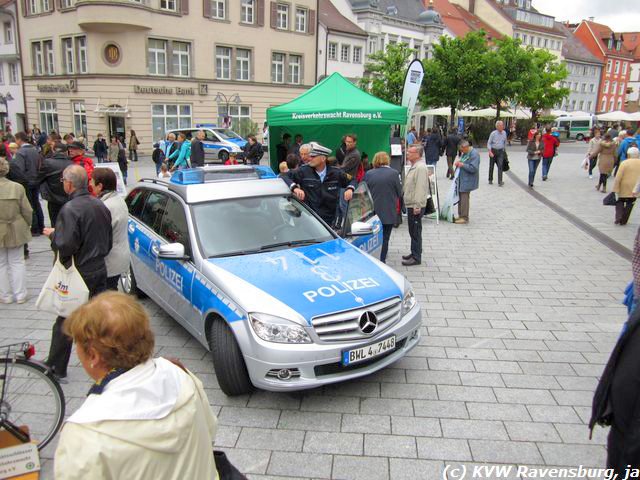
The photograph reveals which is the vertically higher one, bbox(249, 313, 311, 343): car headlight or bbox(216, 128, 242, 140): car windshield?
Answer: bbox(216, 128, 242, 140): car windshield

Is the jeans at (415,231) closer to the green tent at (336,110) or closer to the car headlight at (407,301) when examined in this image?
the green tent at (336,110)

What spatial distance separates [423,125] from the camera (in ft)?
185

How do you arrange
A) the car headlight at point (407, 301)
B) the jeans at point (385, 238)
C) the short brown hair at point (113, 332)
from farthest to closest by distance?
1. the jeans at point (385, 238)
2. the car headlight at point (407, 301)
3. the short brown hair at point (113, 332)

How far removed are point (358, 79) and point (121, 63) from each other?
2124 centimetres

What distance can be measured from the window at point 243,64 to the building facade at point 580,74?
55133 millimetres

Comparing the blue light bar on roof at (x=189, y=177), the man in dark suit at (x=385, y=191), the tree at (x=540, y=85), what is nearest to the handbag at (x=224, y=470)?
the blue light bar on roof at (x=189, y=177)

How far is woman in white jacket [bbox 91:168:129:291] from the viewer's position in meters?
4.84

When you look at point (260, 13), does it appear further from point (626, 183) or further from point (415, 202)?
point (415, 202)

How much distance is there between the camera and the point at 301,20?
3800 centimetres

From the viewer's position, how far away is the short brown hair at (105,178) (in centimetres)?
481

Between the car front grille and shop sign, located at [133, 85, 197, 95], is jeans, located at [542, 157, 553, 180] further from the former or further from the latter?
shop sign, located at [133, 85, 197, 95]

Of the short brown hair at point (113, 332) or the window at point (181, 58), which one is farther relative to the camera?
the window at point (181, 58)

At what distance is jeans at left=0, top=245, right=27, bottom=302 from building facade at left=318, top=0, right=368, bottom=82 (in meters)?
35.0


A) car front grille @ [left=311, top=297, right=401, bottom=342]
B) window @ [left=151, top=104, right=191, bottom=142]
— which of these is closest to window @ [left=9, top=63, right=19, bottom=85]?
window @ [left=151, top=104, right=191, bottom=142]
